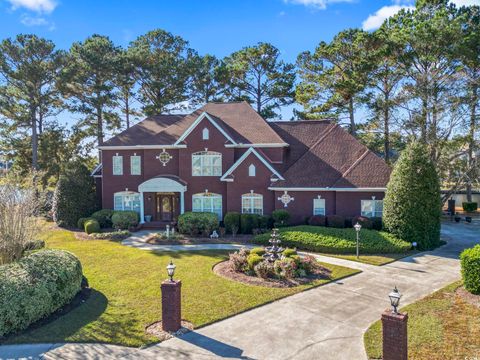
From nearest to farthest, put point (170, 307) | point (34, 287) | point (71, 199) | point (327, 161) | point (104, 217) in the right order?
point (170, 307) < point (34, 287) < point (327, 161) < point (104, 217) < point (71, 199)

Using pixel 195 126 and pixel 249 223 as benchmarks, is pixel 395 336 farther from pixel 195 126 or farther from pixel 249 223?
pixel 195 126

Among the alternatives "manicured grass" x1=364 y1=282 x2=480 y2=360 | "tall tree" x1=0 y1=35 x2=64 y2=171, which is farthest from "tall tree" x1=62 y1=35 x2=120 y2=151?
"manicured grass" x1=364 y1=282 x2=480 y2=360

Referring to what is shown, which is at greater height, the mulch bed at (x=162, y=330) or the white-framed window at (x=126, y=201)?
the white-framed window at (x=126, y=201)

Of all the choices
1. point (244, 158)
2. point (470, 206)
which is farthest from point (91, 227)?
point (470, 206)

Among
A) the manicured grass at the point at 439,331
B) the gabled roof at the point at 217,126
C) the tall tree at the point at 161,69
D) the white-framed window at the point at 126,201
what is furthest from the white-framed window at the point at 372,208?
the tall tree at the point at 161,69

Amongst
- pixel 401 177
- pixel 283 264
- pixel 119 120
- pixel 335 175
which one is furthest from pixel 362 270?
pixel 119 120

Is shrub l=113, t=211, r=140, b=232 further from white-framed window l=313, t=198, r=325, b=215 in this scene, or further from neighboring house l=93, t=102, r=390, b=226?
white-framed window l=313, t=198, r=325, b=215

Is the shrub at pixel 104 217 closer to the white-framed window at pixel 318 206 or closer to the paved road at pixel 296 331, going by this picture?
the white-framed window at pixel 318 206
